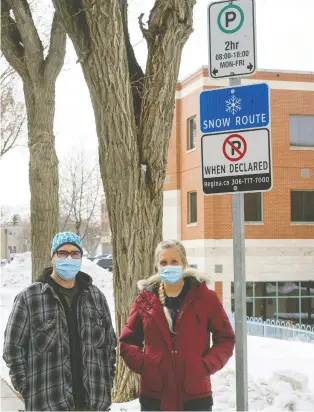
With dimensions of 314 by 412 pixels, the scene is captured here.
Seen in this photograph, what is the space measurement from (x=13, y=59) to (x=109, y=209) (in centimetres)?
584

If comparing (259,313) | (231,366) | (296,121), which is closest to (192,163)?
(296,121)

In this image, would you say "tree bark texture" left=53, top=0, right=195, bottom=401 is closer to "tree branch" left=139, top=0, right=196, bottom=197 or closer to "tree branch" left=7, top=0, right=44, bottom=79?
"tree branch" left=139, top=0, right=196, bottom=197

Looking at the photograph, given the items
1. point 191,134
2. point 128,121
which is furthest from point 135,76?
point 191,134

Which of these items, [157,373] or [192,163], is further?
[192,163]

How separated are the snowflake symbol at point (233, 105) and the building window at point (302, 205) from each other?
23.3 metres

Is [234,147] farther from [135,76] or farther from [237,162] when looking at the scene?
[135,76]

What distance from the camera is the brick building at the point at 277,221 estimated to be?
2577cm

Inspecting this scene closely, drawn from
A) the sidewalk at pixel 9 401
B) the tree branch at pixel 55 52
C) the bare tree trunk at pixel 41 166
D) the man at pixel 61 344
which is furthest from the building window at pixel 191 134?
the man at pixel 61 344

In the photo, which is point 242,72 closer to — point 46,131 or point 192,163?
point 46,131

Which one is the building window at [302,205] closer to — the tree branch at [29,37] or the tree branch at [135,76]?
the tree branch at [29,37]

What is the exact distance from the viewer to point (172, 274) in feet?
13.0

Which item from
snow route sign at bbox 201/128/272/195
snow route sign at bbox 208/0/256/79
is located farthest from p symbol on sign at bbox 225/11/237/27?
snow route sign at bbox 201/128/272/195

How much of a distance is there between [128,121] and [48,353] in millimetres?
3523

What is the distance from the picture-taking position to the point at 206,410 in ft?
12.6
